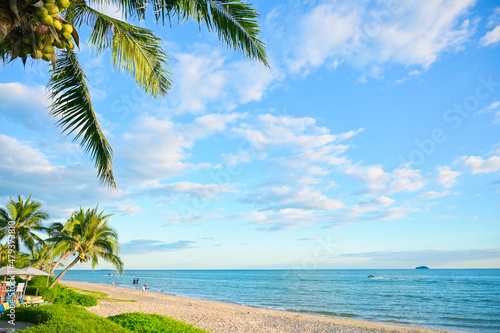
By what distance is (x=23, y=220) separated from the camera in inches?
842

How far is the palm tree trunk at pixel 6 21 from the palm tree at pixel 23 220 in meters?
23.2

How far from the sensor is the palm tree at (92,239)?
18.4 m

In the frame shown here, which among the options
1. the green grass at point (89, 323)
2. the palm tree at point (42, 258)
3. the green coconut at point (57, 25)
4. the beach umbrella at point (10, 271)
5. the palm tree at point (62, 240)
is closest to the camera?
the green coconut at point (57, 25)

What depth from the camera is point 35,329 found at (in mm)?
4848

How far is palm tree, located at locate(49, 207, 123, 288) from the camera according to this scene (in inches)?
726

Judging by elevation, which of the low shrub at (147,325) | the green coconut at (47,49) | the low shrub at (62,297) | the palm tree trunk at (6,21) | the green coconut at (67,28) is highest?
the green coconut at (67,28)

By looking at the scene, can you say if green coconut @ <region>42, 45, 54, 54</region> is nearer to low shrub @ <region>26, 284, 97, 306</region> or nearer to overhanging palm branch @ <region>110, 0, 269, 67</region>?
overhanging palm branch @ <region>110, 0, 269, 67</region>

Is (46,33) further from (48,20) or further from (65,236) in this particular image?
(65,236)

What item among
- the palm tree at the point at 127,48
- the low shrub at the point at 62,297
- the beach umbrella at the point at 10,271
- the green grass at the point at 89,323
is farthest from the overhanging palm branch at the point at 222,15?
the low shrub at the point at 62,297

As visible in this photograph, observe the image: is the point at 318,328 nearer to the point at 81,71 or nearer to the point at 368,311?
the point at 368,311

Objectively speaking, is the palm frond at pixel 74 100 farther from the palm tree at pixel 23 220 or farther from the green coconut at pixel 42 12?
the palm tree at pixel 23 220

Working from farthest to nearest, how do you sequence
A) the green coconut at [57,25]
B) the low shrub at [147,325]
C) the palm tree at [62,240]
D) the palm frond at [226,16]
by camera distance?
the palm tree at [62,240] < the low shrub at [147,325] < the palm frond at [226,16] < the green coconut at [57,25]

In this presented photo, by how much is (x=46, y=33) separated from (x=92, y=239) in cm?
1919

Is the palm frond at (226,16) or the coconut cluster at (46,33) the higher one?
the palm frond at (226,16)
